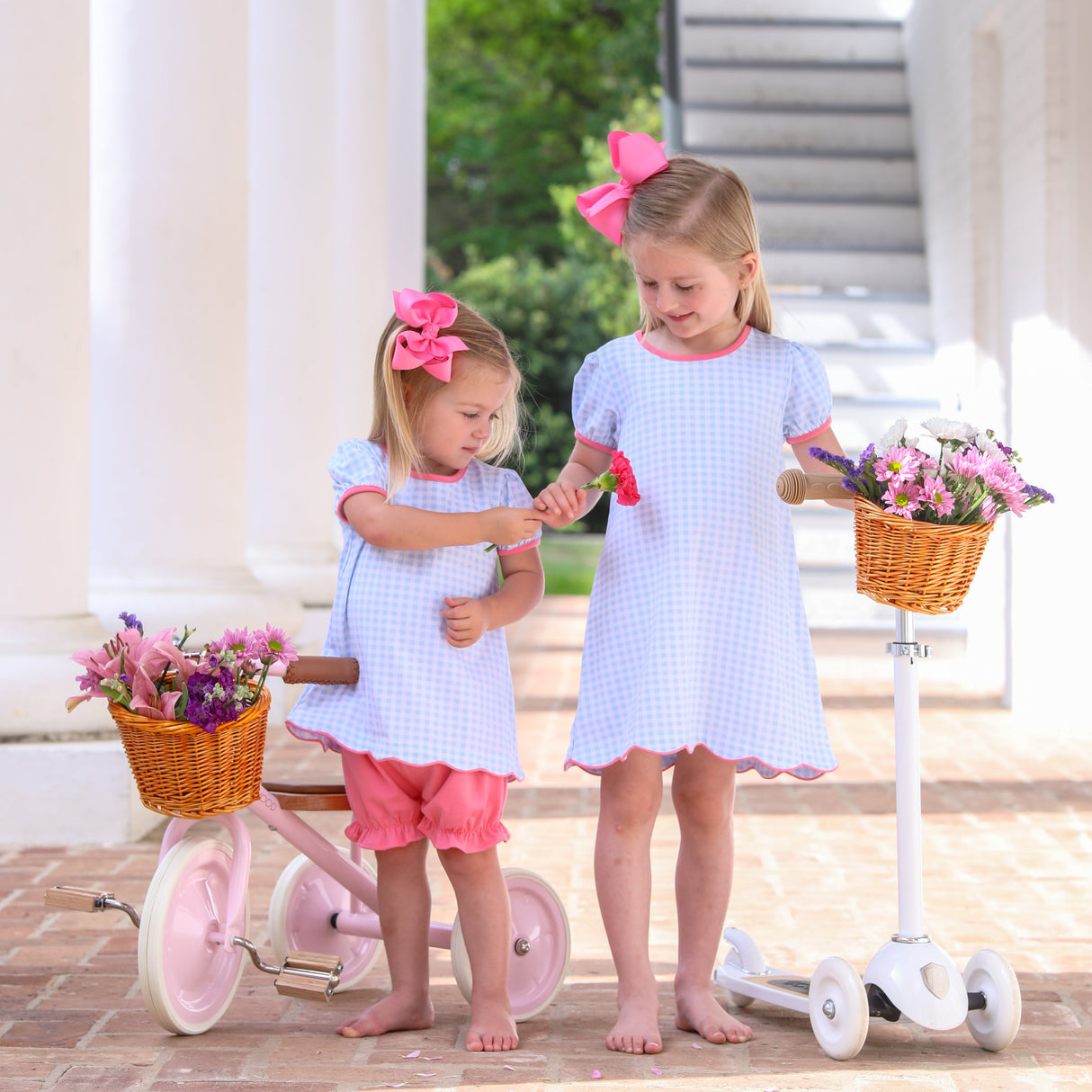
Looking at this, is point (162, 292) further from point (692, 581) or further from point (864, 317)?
point (864, 317)

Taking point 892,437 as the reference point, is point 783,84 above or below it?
above

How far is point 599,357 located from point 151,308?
9.53ft

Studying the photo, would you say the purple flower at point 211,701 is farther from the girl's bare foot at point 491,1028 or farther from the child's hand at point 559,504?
the girl's bare foot at point 491,1028

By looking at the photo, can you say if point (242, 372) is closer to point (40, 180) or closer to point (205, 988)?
point (40, 180)

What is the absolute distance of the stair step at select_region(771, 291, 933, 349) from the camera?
952 centimetres

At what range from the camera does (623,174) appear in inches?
109

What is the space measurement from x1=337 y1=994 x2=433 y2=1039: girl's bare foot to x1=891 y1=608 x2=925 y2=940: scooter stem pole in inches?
35.1

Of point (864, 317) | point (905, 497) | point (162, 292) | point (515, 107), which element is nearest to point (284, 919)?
point (905, 497)

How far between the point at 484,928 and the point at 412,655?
52 cm

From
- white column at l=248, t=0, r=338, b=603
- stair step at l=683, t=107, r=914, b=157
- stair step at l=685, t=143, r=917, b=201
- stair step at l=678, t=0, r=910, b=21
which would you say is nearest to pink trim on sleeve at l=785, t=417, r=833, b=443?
white column at l=248, t=0, r=338, b=603

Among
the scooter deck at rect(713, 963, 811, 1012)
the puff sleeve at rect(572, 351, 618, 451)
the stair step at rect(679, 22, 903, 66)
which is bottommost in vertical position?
the scooter deck at rect(713, 963, 811, 1012)

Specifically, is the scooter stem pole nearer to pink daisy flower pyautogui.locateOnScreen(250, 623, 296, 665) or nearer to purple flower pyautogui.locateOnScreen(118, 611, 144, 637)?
pink daisy flower pyautogui.locateOnScreen(250, 623, 296, 665)

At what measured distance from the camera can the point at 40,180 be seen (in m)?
4.29

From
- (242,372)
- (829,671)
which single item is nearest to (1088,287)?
(829,671)
